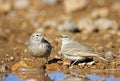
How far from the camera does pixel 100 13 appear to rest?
2008cm

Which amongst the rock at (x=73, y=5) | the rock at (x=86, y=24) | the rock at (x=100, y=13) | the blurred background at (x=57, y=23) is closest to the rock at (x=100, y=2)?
the blurred background at (x=57, y=23)

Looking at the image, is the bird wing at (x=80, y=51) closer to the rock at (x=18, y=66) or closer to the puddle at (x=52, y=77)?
the puddle at (x=52, y=77)

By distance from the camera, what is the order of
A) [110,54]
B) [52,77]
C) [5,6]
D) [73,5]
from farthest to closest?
[5,6], [73,5], [110,54], [52,77]

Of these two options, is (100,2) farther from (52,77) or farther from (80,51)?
(52,77)

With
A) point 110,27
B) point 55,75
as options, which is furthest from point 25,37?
point 55,75

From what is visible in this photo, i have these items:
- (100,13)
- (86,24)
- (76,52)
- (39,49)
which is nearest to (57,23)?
(86,24)

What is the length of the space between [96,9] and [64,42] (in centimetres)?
799

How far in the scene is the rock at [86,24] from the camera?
18.4m

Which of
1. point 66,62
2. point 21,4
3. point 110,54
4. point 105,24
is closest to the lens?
point 66,62

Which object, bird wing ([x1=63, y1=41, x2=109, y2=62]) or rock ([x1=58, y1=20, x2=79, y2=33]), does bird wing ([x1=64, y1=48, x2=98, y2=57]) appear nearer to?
bird wing ([x1=63, y1=41, x2=109, y2=62])

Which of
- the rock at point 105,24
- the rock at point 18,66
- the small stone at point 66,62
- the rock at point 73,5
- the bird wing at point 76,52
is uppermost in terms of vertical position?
the bird wing at point 76,52

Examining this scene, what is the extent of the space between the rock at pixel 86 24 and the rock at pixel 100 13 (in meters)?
0.76

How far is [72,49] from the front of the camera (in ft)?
41.5

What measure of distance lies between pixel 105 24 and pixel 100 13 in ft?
4.87
